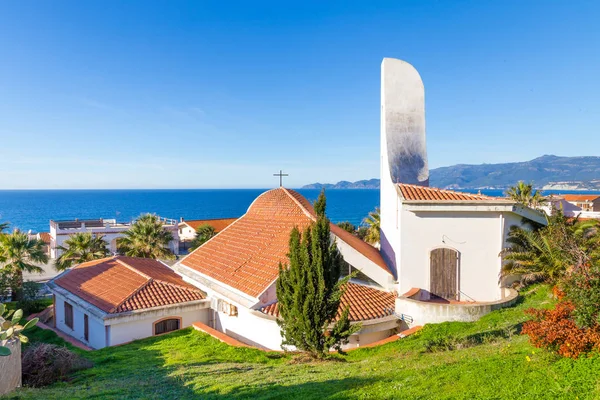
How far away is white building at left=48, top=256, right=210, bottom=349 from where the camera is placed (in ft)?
52.4

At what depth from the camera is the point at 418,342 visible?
482 inches

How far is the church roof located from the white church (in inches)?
3.1

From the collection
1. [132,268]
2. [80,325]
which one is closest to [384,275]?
[132,268]

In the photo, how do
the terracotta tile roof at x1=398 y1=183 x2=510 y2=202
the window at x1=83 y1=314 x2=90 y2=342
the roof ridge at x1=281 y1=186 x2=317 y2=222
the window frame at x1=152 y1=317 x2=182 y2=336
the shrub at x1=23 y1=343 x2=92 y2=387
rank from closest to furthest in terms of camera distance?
the shrub at x1=23 y1=343 x2=92 y2=387 → the terracotta tile roof at x1=398 y1=183 x2=510 y2=202 → the window frame at x1=152 y1=317 x2=182 y2=336 → the window at x1=83 y1=314 x2=90 y2=342 → the roof ridge at x1=281 y1=186 x2=317 y2=222

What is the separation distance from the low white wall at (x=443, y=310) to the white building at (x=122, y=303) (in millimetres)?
9244

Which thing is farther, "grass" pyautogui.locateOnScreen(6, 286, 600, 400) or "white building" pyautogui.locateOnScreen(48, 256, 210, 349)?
"white building" pyautogui.locateOnScreen(48, 256, 210, 349)

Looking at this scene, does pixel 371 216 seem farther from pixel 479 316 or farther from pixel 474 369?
pixel 474 369

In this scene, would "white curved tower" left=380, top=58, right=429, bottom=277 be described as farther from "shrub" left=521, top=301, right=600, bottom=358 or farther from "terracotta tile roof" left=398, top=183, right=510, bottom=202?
"shrub" left=521, top=301, right=600, bottom=358

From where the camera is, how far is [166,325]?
17.0 m

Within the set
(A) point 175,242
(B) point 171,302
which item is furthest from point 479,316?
(A) point 175,242

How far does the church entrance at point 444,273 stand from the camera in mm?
15430

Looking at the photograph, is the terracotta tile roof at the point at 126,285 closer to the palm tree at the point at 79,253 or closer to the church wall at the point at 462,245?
the palm tree at the point at 79,253

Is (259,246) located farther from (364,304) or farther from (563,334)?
(563,334)

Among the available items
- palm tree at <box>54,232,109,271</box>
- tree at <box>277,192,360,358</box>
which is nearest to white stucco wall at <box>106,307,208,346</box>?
tree at <box>277,192,360,358</box>
